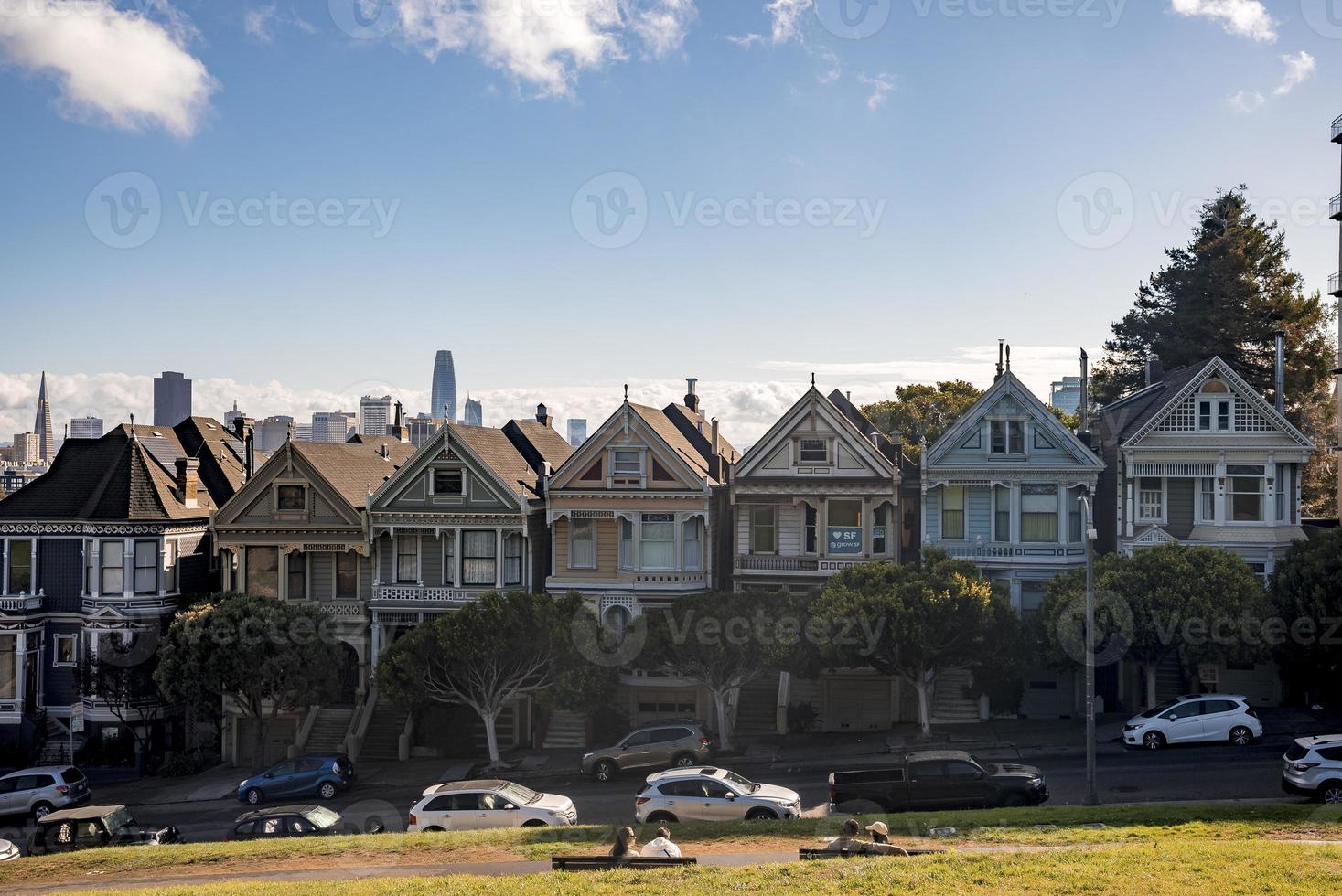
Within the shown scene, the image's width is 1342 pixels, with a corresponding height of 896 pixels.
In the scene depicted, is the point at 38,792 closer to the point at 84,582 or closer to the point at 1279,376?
the point at 84,582

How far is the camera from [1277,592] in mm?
36344

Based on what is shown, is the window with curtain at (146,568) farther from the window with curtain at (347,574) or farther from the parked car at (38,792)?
the parked car at (38,792)

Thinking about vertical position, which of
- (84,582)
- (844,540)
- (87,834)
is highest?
(844,540)

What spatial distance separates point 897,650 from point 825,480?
780 cm

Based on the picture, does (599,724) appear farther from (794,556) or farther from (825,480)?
(825,480)

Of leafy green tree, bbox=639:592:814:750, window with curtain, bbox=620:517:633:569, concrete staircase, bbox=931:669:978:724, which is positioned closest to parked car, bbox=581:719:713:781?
leafy green tree, bbox=639:592:814:750

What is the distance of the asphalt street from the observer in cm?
2909

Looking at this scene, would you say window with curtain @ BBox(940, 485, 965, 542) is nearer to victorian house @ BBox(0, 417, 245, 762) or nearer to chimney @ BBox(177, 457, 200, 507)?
victorian house @ BBox(0, 417, 245, 762)

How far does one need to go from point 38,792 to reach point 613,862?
23601mm

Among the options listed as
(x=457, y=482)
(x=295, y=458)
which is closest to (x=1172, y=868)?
(x=457, y=482)

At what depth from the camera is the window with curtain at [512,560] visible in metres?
42.9

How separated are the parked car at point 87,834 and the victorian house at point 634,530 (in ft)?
55.4

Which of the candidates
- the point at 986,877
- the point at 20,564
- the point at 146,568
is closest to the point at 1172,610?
the point at 986,877

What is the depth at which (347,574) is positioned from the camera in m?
44.5
